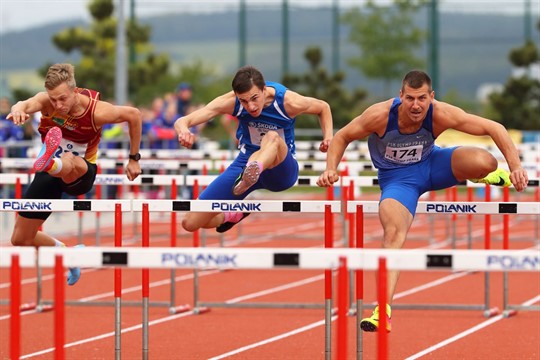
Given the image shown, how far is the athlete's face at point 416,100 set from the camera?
25.1 feet

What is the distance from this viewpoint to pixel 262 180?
9.09 m

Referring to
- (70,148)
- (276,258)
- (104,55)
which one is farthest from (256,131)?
(104,55)

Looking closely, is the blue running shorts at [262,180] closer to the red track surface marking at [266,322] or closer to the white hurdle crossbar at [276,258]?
the red track surface marking at [266,322]

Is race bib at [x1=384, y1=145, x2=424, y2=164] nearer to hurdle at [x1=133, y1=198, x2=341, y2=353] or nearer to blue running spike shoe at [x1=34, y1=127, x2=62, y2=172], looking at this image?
hurdle at [x1=133, y1=198, x2=341, y2=353]

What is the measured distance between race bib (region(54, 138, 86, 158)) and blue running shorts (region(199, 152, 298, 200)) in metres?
0.94

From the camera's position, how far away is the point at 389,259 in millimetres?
5336

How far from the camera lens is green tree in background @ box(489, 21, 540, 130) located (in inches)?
1225

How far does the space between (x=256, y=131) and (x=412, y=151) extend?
149 cm

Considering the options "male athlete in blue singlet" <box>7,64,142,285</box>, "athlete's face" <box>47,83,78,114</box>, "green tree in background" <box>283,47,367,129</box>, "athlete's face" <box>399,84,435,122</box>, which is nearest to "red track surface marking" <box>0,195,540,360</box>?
"male athlete in blue singlet" <box>7,64,142,285</box>

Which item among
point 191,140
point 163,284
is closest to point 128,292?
point 163,284

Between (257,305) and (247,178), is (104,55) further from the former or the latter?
(247,178)

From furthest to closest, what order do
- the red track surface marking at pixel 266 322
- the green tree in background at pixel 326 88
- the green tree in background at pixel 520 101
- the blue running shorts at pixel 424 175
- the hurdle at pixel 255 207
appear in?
the green tree in background at pixel 326 88 < the green tree in background at pixel 520 101 < the red track surface marking at pixel 266 322 < the blue running shorts at pixel 424 175 < the hurdle at pixel 255 207

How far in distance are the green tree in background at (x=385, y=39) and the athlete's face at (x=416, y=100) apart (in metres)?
31.4

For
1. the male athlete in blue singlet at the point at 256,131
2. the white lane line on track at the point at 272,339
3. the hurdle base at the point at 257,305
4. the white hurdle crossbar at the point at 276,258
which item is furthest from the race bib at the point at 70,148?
the white hurdle crossbar at the point at 276,258
